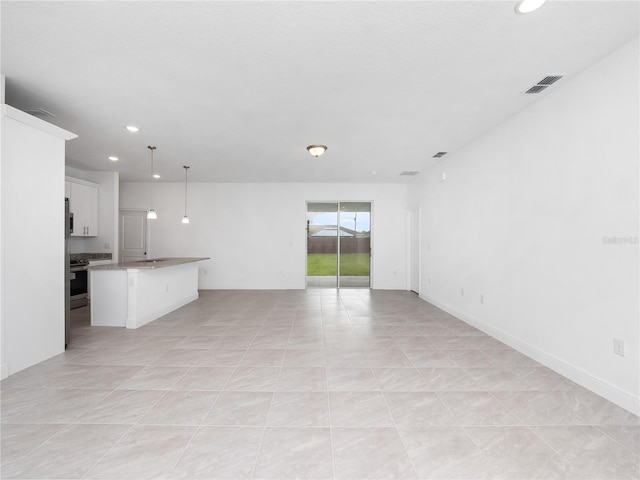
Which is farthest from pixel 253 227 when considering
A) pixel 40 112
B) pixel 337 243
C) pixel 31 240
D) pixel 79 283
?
pixel 31 240

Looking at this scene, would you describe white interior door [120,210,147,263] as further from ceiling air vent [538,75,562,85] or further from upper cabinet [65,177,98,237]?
ceiling air vent [538,75,562,85]

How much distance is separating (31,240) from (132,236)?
17.0 feet

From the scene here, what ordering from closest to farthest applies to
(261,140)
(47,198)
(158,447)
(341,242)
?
(158,447), (47,198), (261,140), (341,242)

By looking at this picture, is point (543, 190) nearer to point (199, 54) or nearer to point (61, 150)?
point (199, 54)

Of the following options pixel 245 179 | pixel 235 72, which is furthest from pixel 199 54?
pixel 245 179

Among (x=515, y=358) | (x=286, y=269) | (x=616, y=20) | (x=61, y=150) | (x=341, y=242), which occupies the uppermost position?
(x=616, y=20)

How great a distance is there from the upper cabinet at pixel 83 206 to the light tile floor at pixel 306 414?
10.8ft

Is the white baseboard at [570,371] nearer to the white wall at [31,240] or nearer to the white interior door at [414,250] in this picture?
the white interior door at [414,250]

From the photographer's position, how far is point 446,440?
1.80 m

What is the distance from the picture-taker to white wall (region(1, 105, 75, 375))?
103 inches

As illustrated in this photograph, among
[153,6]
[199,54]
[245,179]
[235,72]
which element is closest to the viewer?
[153,6]

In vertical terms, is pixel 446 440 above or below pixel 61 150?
below

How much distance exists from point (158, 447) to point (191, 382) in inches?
33.5

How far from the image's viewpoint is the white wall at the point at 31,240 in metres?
2.61
